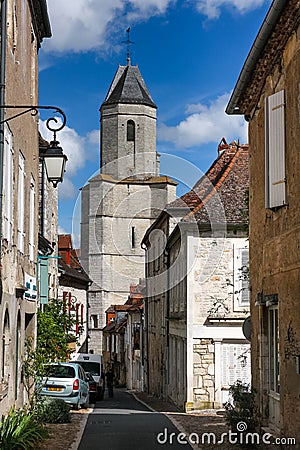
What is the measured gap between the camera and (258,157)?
1284cm

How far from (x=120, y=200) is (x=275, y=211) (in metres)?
54.5

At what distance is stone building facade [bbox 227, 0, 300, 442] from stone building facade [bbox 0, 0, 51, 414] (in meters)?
3.65

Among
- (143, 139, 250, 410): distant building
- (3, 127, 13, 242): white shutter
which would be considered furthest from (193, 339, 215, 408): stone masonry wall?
(3, 127, 13, 242): white shutter

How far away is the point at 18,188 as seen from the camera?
1296 cm

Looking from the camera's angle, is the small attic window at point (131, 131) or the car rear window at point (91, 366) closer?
the car rear window at point (91, 366)

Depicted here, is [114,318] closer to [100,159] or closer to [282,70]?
[100,159]

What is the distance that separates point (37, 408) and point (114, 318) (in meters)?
44.9

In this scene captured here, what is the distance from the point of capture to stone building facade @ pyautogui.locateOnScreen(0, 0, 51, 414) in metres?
11.2

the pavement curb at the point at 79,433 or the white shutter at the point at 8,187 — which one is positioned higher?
the white shutter at the point at 8,187

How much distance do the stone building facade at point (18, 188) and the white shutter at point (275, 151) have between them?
12.3ft

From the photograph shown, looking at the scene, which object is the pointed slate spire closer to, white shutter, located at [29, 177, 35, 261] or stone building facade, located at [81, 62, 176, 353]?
stone building facade, located at [81, 62, 176, 353]

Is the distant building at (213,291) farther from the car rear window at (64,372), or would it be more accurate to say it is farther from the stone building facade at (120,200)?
the stone building facade at (120,200)

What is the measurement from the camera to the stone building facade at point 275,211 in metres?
9.86

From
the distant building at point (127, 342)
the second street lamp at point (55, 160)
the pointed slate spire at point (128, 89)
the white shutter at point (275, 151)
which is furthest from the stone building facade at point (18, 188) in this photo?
the pointed slate spire at point (128, 89)
